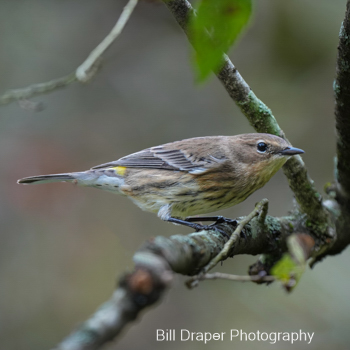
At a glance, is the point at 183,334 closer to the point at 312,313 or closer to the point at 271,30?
the point at 312,313

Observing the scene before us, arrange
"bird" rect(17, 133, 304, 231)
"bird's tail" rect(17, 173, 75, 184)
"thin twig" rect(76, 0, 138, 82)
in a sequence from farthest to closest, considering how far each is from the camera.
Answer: "bird's tail" rect(17, 173, 75, 184), "bird" rect(17, 133, 304, 231), "thin twig" rect(76, 0, 138, 82)

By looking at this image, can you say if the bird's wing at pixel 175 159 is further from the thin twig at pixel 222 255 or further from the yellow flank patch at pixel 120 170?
the thin twig at pixel 222 255

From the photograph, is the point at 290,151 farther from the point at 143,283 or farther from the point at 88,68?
the point at 143,283

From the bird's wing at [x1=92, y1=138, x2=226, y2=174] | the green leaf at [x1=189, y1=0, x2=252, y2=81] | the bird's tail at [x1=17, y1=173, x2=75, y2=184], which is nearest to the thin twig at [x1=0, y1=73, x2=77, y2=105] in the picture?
the bird's tail at [x1=17, y1=173, x2=75, y2=184]

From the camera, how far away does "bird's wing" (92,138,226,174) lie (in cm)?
445

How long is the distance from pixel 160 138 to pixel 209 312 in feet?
10.4

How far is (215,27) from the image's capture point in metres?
1.32

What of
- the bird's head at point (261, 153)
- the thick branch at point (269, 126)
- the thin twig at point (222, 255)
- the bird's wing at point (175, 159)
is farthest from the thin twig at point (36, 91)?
the thin twig at point (222, 255)

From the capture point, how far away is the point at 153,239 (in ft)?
6.50

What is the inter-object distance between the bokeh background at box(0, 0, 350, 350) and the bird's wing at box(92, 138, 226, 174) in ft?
6.16

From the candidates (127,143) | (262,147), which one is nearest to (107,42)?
(262,147)

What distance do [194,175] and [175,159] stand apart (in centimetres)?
40

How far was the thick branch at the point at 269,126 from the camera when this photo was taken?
3.40 meters

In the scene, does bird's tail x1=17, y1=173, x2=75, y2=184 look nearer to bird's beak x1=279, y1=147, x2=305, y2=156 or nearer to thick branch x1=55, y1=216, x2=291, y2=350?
bird's beak x1=279, y1=147, x2=305, y2=156
